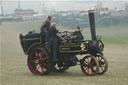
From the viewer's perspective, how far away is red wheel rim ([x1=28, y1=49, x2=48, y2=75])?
44.3ft

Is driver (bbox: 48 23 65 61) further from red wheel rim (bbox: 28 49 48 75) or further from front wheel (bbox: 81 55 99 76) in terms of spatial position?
front wheel (bbox: 81 55 99 76)

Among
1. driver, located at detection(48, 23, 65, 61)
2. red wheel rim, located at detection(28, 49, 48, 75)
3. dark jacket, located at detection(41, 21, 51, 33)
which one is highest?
dark jacket, located at detection(41, 21, 51, 33)

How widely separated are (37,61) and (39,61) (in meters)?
0.13

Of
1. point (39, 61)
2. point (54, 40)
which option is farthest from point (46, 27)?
point (39, 61)

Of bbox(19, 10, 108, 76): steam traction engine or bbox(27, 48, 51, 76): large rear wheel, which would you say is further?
bbox(27, 48, 51, 76): large rear wheel

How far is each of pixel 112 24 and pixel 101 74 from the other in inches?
1163

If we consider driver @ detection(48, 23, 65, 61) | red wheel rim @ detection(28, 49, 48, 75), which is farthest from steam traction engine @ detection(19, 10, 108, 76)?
driver @ detection(48, 23, 65, 61)

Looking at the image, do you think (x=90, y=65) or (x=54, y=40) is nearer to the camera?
(x=90, y=65)

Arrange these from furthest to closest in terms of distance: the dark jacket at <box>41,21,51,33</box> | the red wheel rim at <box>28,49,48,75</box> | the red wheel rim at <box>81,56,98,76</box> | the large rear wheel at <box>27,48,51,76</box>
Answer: the dark jacket at <box>41,21,51,33</box>
the red wheel rim at <box>28,49,48,75</box>
the large rear wheel at <box>27,48,51,76</box>
the red wheel rim at <box>81,56,98,76</box>

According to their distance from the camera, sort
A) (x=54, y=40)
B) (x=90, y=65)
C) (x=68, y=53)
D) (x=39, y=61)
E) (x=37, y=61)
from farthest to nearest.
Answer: (x=37, y=61), (x=39, y=61), (x=54, y=40), (x=68, y=53), (x=90, y=65)

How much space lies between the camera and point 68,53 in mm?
13008

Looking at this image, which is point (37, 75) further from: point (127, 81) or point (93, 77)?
point (127, 81)

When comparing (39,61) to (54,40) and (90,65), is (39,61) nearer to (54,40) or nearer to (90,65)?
(54,40)

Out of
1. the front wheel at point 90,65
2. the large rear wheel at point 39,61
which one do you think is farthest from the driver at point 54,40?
the front wheel at point 90,65
